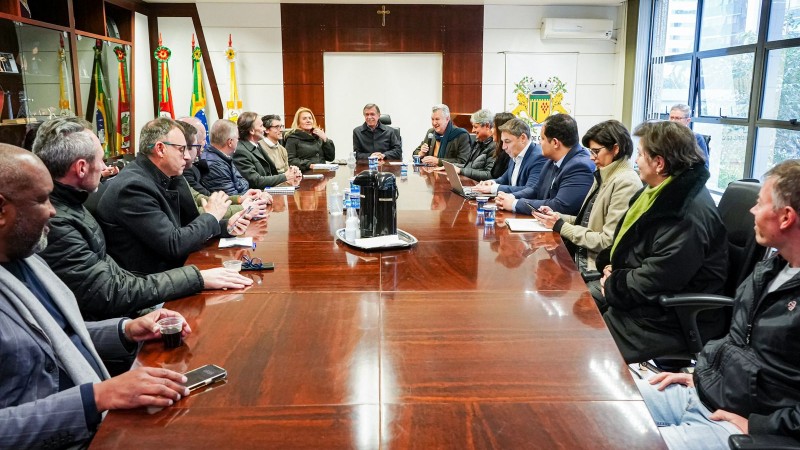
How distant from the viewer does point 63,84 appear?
19.7 ft

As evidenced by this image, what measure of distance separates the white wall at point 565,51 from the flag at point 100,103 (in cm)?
495

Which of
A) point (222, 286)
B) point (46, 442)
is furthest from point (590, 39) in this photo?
point (46, 442)

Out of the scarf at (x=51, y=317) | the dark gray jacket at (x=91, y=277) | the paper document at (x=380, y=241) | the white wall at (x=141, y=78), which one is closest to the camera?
the scarf at (x=51, y=317)

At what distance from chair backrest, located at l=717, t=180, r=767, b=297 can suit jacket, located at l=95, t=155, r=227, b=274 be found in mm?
2275

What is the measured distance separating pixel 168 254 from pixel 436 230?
1314 millimetres

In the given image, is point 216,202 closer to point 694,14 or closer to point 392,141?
point 392,141

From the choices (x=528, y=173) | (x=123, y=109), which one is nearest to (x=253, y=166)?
(x=528, y=173)

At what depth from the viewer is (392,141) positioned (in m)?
7.36

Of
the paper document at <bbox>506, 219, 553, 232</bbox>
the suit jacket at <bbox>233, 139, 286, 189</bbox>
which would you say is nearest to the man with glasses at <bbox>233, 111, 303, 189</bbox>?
the suit jacket at <bbox>233, 139, 286, 189</bbox>

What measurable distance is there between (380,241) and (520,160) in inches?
87.7

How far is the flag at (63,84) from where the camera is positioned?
5945 millimetres

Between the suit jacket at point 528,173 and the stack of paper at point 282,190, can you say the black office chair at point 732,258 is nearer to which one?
the suit jacket at point 528,173

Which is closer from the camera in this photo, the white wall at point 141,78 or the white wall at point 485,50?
the white wall at point 141,78

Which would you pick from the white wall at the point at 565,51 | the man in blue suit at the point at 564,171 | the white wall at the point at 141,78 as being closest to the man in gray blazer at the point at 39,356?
the man in blue suit at the point at 564,171
